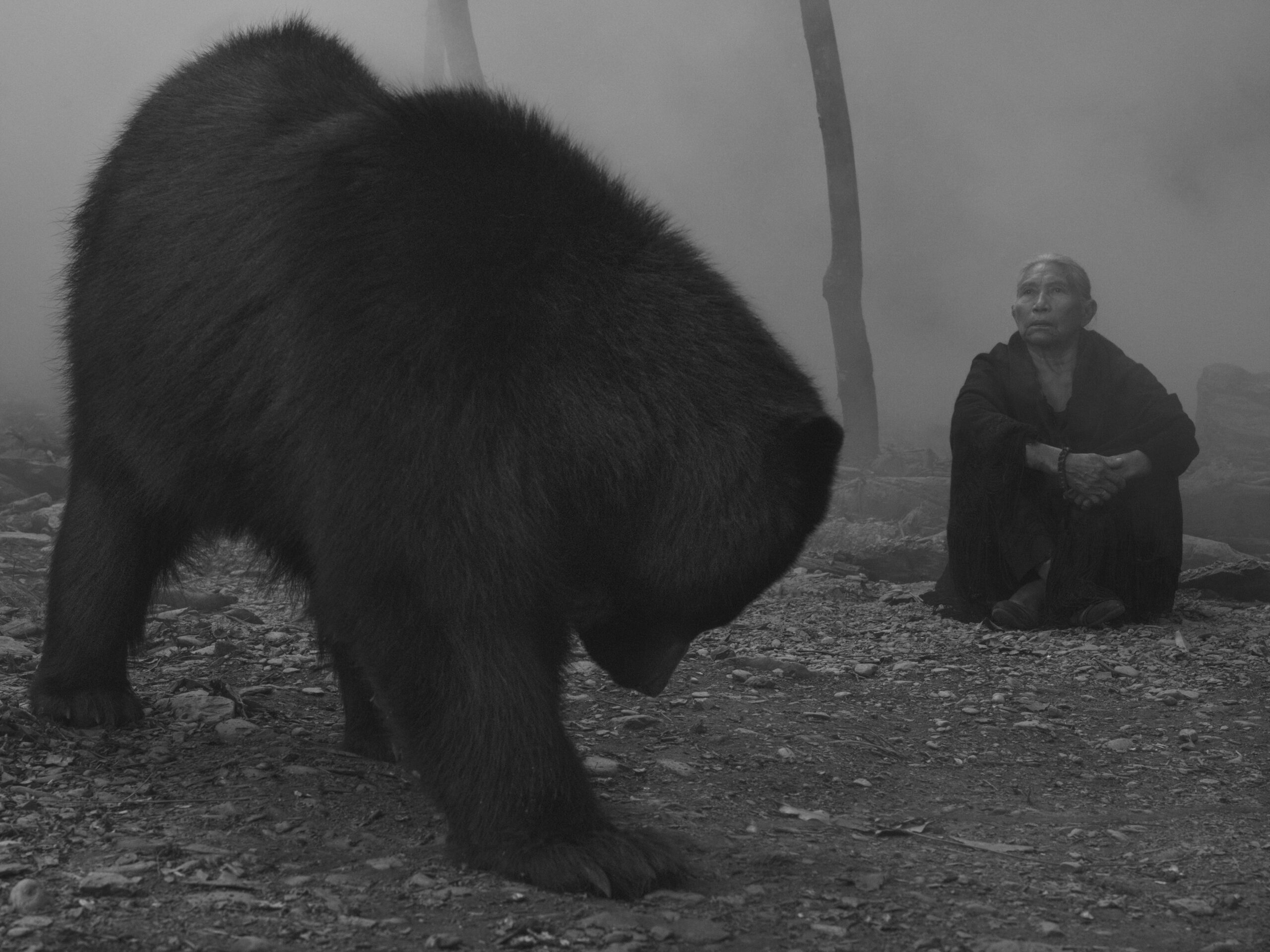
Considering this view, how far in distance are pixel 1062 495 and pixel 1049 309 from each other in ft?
2.46

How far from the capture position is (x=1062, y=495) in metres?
5.33

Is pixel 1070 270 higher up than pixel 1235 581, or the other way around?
pixel 1070 270

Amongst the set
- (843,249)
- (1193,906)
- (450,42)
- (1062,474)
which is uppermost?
(450,42)

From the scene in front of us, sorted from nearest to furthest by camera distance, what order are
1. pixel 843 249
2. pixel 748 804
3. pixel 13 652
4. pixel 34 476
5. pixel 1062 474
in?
pixel 748 804 < pixel 13 652 < pixel 1062 474 < pixel 34 476 < pixel 843 249

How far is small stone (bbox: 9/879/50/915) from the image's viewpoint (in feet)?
6.99

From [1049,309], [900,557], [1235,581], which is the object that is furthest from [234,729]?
[1235,581]

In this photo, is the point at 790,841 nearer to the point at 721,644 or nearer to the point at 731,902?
the point at 731,902

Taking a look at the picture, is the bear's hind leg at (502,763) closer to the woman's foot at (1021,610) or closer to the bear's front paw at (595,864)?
the bear's front paw at (595,864)

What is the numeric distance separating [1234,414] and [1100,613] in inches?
203

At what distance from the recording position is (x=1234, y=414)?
383 inches

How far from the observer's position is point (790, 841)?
278 cm

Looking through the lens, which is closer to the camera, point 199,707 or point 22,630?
point 199,707

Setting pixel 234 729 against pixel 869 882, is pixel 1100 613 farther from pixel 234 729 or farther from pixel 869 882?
pixel 234 729

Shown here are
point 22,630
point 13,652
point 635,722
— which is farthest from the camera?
point 22,630
